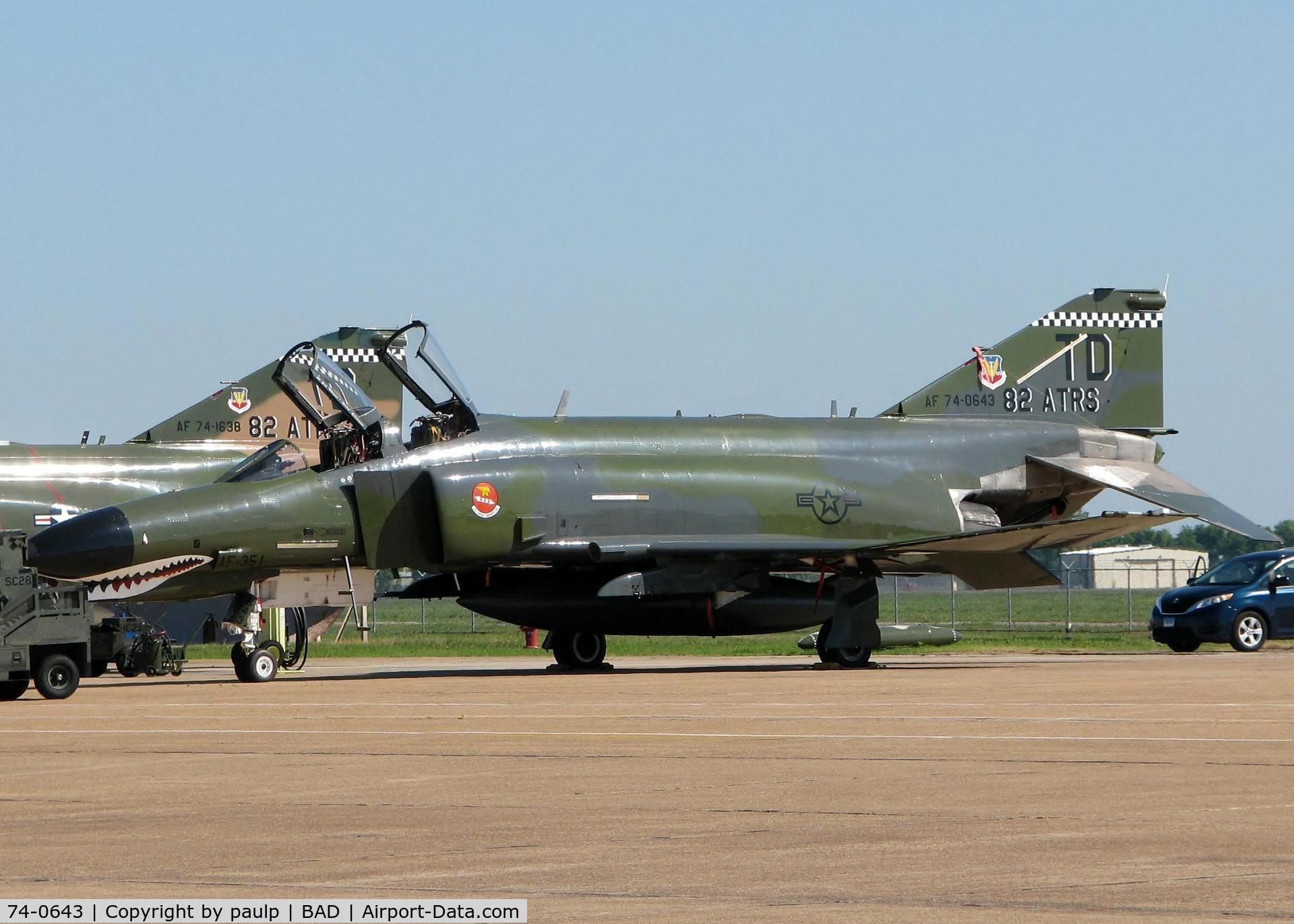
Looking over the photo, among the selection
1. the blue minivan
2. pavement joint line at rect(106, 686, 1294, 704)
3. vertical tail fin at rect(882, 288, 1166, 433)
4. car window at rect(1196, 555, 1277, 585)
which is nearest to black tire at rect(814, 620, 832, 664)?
vertical tail fin at rect(882, 288, 1166, 433)

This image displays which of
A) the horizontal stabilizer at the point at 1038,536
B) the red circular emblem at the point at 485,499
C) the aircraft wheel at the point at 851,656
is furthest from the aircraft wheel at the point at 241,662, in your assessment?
the horizontal stabilizer at the point at 1038,536

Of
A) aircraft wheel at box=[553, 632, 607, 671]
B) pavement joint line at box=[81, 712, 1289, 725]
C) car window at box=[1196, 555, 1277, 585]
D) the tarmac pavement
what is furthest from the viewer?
car window at box=[1196, 555, 1277, 585]

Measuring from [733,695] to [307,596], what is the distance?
248 inches

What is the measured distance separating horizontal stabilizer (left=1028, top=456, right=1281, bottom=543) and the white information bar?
57.8 feet

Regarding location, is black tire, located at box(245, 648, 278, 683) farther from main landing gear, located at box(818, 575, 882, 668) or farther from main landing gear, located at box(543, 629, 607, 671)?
main landing gear, located at box(818, 575, 882, 668)

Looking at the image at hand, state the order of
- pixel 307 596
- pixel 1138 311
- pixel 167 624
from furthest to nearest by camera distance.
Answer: pixel 167 624 < pixel 1138 311 < pixel 307 596

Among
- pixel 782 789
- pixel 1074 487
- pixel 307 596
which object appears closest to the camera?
pixel 782 789

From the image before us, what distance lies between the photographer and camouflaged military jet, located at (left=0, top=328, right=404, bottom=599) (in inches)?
977

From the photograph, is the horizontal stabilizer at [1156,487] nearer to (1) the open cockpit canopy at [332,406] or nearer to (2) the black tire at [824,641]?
(2) the black tire at [824,641]

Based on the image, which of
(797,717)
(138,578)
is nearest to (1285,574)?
(797,717)

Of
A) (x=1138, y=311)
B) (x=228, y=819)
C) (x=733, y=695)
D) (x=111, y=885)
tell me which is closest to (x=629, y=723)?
(x=733, y=695)

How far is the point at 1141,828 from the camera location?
7.69 metres

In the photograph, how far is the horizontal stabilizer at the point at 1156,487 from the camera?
2238cm

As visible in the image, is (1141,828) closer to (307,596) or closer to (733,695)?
(733,695)
